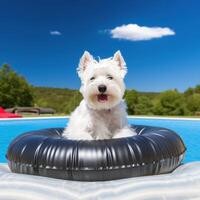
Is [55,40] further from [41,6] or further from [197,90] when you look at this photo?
[197,90]

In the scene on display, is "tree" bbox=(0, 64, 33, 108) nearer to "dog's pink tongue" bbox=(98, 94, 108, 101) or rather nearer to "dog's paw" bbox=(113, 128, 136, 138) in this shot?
"dog's paw" bbox=(113, 128, 136, 138)

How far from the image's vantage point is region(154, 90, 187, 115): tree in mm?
24438

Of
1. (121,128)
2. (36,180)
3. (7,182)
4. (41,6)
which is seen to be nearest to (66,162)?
(36,180)

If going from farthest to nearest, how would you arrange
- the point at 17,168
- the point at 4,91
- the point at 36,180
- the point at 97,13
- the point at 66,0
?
1. the point at 97,13
2. the point at 66,0
3. the point at 4,91
4. the point at 17,168
5. the point at 36,180

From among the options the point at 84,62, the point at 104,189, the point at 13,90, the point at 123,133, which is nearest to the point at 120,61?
the point at 84,62

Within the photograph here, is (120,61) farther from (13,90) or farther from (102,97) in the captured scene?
(13,90)

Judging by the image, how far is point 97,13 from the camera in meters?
34.6

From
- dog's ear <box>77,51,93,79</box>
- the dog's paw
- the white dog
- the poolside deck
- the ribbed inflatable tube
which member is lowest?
the poolside deck

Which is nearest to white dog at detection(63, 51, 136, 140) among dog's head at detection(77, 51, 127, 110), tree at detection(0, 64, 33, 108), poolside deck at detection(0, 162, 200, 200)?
dog's head at detection(77, 51, 127, 110)

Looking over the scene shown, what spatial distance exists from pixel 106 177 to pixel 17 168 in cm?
104

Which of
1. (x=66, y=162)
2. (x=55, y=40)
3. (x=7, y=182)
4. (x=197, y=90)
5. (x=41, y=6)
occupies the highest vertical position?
(x=41, y=6)

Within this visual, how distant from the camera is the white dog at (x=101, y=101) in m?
3.33

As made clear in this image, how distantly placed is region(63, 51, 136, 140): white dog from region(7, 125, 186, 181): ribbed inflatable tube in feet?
1.30

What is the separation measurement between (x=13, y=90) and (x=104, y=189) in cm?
2916
